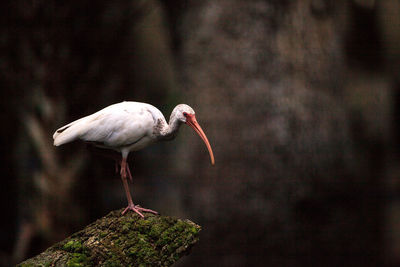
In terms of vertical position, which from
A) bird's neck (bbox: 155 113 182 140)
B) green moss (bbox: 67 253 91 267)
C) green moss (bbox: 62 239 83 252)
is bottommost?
green moss (bbox: 67 253 91 267)

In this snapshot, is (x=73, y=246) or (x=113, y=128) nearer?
(x=73, y=246)

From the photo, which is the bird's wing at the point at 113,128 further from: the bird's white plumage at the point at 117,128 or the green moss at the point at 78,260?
the green moss at the point at 78,260

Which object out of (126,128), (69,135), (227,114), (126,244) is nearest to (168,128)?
(126,128)

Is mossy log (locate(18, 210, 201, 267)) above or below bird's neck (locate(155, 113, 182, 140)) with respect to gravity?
below

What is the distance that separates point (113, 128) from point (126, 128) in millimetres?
93

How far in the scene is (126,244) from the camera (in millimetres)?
3035

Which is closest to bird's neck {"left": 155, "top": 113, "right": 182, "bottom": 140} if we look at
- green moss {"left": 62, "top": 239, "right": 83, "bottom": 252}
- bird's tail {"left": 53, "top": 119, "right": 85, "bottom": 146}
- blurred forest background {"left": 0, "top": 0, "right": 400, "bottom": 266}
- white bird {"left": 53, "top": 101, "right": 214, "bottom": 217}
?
white bird {"left": 53, "top": 101, "right": 214, "bottom": 217}

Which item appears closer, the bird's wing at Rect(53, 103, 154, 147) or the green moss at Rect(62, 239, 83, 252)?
the green moss at Rect(62, 239, 83, 252)

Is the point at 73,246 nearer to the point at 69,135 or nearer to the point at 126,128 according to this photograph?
the point at 69,135

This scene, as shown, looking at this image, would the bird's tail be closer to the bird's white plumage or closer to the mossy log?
the bird's white plumage

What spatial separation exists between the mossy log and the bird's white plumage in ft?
1.81

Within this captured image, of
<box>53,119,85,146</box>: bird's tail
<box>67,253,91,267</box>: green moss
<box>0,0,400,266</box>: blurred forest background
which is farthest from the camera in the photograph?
<box>0,0,400,266</box>: blurred forest background

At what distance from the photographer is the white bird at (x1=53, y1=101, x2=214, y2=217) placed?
123 inches

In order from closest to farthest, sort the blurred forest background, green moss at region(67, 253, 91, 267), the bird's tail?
green moss at region(67, 253, 91, 267), the bird's tail, the blurred forest background
